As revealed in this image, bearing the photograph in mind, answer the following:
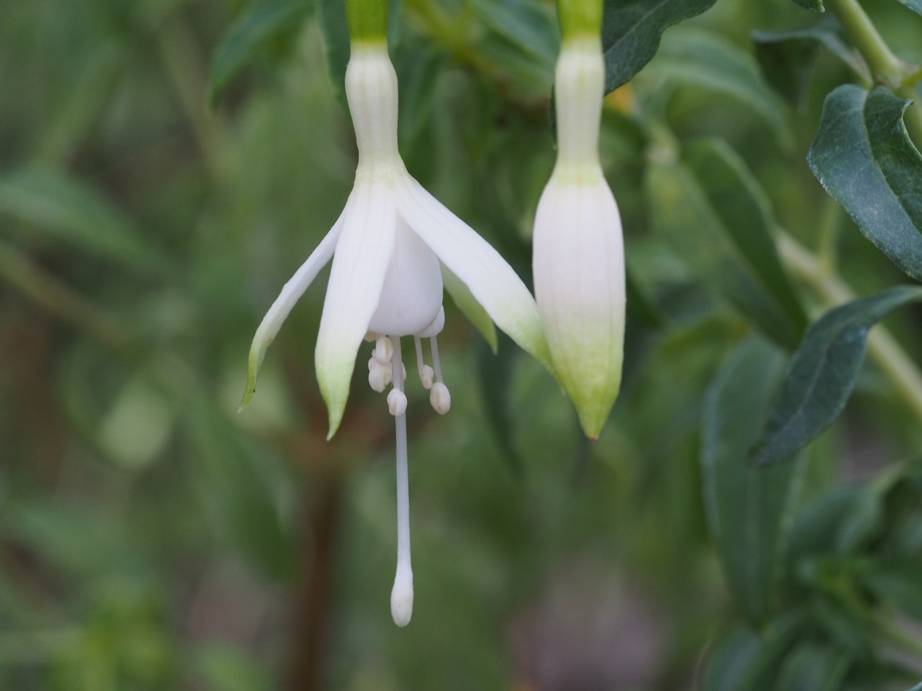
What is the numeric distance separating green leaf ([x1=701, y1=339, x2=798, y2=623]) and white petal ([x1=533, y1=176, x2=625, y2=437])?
0.23m

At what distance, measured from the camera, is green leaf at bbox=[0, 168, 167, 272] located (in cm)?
91

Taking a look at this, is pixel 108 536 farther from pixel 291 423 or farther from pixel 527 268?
pixel 527 268

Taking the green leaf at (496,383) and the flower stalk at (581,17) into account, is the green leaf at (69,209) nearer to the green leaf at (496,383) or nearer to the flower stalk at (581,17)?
the green leaf at (496,383)

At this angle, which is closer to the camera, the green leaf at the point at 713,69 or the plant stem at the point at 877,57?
the plant stem at the point at 877,57

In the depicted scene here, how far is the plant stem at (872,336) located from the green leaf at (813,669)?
0.12 m

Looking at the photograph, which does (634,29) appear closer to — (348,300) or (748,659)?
(348,300)

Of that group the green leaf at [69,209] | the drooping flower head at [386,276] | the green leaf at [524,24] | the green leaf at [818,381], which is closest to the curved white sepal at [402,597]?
the drooping flower head at [386,276]

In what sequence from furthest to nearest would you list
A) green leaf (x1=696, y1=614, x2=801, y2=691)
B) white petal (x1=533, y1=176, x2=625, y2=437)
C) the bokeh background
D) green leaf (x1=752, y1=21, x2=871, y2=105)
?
1. the bokeh background
2. green leaf (x1=696, y1=614, x2=801, y2=691)
3. green leaf (x1=752, y1=21, x2=871, y2=105)
4. white petal (x1=533, y1=176, x2=625, y2=437)

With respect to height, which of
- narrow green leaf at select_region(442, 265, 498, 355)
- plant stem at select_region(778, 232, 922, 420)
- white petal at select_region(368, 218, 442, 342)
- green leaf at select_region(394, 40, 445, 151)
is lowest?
plant stem at select_region(778, 232, 922, 420)

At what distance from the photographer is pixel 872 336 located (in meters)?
0.57

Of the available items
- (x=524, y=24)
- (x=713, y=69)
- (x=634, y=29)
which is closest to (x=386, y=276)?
(x=634, y=29)

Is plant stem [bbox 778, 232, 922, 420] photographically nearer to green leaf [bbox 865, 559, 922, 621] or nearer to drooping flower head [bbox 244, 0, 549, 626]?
green leaf [bbox 865, 559, 922, 621]

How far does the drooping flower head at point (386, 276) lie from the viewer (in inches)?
13.3

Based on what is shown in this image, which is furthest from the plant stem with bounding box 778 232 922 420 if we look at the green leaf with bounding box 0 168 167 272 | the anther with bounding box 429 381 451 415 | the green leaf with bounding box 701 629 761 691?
the green leaf with bounding box 0 168 167 272
